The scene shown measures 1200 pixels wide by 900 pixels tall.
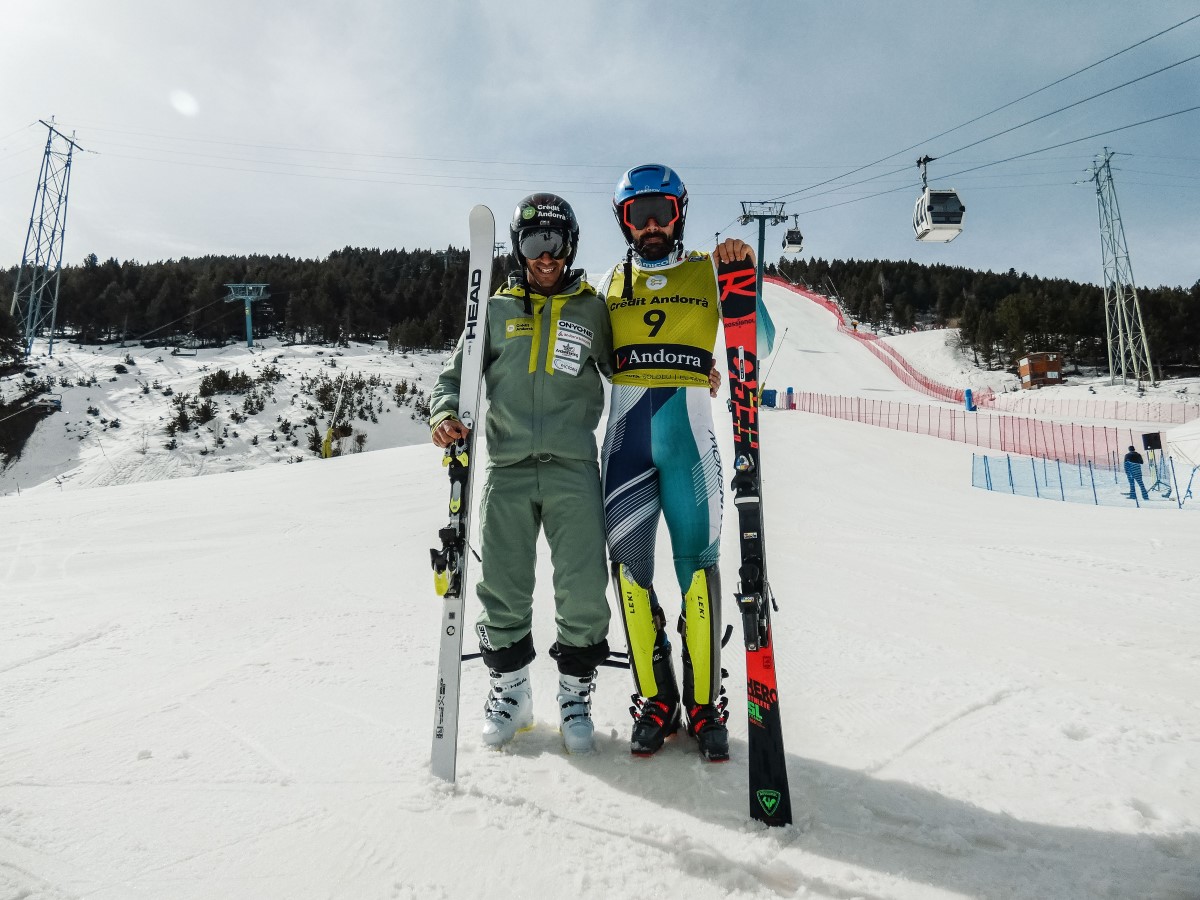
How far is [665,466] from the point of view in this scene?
2279mm

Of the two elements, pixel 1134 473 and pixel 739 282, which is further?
pixel 1134 473

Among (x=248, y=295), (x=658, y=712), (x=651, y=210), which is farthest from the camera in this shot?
(x=248, y=295)

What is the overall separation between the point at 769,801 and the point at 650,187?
6.91ft

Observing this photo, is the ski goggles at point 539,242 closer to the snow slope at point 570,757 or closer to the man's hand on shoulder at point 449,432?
the man's hand on shoulder at point 449,432

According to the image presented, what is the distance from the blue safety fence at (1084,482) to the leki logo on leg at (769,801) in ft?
41.3

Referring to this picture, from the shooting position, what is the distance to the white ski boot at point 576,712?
6.99 feet

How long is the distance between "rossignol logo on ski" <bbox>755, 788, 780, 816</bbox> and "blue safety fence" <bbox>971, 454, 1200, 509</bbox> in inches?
495


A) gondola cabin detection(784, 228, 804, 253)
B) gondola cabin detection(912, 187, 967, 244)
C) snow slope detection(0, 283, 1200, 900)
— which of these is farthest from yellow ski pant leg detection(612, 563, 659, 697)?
gondola cabin detection(784, 228, 804, 253)

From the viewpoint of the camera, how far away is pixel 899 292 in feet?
249

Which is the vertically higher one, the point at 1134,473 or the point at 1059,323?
the point at 1059,323

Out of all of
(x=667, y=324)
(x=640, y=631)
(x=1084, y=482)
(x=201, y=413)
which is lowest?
(x=640, y=631)

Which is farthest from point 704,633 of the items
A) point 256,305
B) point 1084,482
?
point 256,305

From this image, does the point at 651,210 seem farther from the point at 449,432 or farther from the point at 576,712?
the point at 576,712

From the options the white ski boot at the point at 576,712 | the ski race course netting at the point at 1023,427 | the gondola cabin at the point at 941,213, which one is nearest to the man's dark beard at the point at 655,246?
the white ski boot at the point at 576,712
